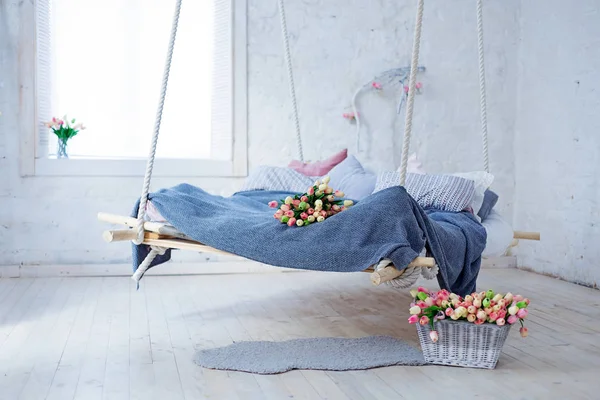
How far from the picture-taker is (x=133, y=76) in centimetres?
575

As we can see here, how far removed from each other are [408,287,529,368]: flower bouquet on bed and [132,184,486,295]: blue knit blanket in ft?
0.78

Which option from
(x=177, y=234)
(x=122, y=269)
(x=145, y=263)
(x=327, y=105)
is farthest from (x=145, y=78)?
(x=177, y=234)

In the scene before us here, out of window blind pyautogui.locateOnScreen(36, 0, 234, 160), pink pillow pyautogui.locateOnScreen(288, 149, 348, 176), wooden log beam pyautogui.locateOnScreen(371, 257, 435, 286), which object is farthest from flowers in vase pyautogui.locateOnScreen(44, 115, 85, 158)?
wooden log beam pyautogui.locateOnScreen(371, 257, 435, 286)

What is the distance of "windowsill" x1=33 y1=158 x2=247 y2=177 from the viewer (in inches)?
201

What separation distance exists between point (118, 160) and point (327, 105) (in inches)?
Answer: 64.9

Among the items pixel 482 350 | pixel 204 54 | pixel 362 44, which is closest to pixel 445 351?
pixel 482 350

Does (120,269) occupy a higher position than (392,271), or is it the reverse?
(392,271)

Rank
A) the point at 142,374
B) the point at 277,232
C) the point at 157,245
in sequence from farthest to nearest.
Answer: the point at 157,245 < the point at 277,232 < the point at 142,374

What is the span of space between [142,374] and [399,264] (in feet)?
3.64

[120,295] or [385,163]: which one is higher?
[385,163]

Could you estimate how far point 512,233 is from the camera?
3.97 meters

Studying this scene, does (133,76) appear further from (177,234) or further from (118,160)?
(177,234)

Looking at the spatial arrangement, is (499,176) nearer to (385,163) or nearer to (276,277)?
(385,163)

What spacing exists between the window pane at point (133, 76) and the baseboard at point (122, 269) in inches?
37.8
